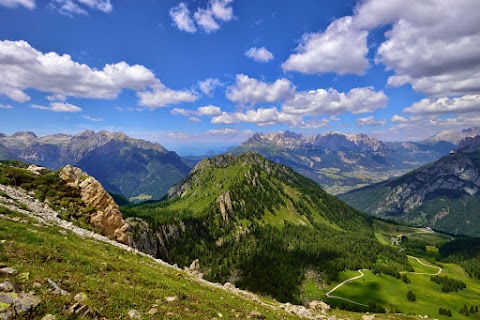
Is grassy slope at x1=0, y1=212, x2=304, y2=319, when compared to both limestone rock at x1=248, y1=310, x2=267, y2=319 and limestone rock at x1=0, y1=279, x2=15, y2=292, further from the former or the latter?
limestone rock at x1=0, y1=279, x2=15, y2=292

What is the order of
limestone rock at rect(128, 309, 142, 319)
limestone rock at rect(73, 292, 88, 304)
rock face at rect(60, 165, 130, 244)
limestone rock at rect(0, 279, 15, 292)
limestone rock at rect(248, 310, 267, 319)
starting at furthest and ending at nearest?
rock face at rect(60, 165, 130, 244) → limestone rock at rect(248, 310, 267, 319) → limestone rock at rect(128, 309, 142, 319) → limestone rock at rect(73, 292, 88, 304) → limestone rock at rect(0, 279, 15, 292)

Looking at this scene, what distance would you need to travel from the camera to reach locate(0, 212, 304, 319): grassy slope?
2345cm

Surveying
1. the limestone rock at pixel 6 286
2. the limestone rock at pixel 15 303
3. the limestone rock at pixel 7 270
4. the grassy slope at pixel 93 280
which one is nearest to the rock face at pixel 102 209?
the grassy slope at pixel 93 280

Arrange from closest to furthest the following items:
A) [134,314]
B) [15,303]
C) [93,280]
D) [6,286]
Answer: [15,303] < [6,286] < [134,314] < [93,280]

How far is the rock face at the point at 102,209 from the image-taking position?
65500 mm

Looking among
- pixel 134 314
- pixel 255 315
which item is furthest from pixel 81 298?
pixel 255 315

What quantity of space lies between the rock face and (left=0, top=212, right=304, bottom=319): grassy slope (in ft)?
87.6

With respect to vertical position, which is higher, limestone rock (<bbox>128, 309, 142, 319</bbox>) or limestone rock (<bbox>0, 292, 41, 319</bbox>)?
limestone rock (<bbox>0, 292, 41, 319</bbox>)

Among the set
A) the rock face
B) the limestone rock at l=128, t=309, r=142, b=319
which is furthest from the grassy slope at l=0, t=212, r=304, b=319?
the rock face

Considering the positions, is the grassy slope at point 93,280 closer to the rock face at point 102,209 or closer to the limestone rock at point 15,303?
the limestone rock at point 15,303

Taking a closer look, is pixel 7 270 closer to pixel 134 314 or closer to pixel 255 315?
pixel 134 314

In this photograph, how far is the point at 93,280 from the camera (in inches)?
1096

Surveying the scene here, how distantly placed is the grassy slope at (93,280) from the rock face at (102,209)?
87.6 feet

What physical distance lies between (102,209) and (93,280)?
44.7 m
